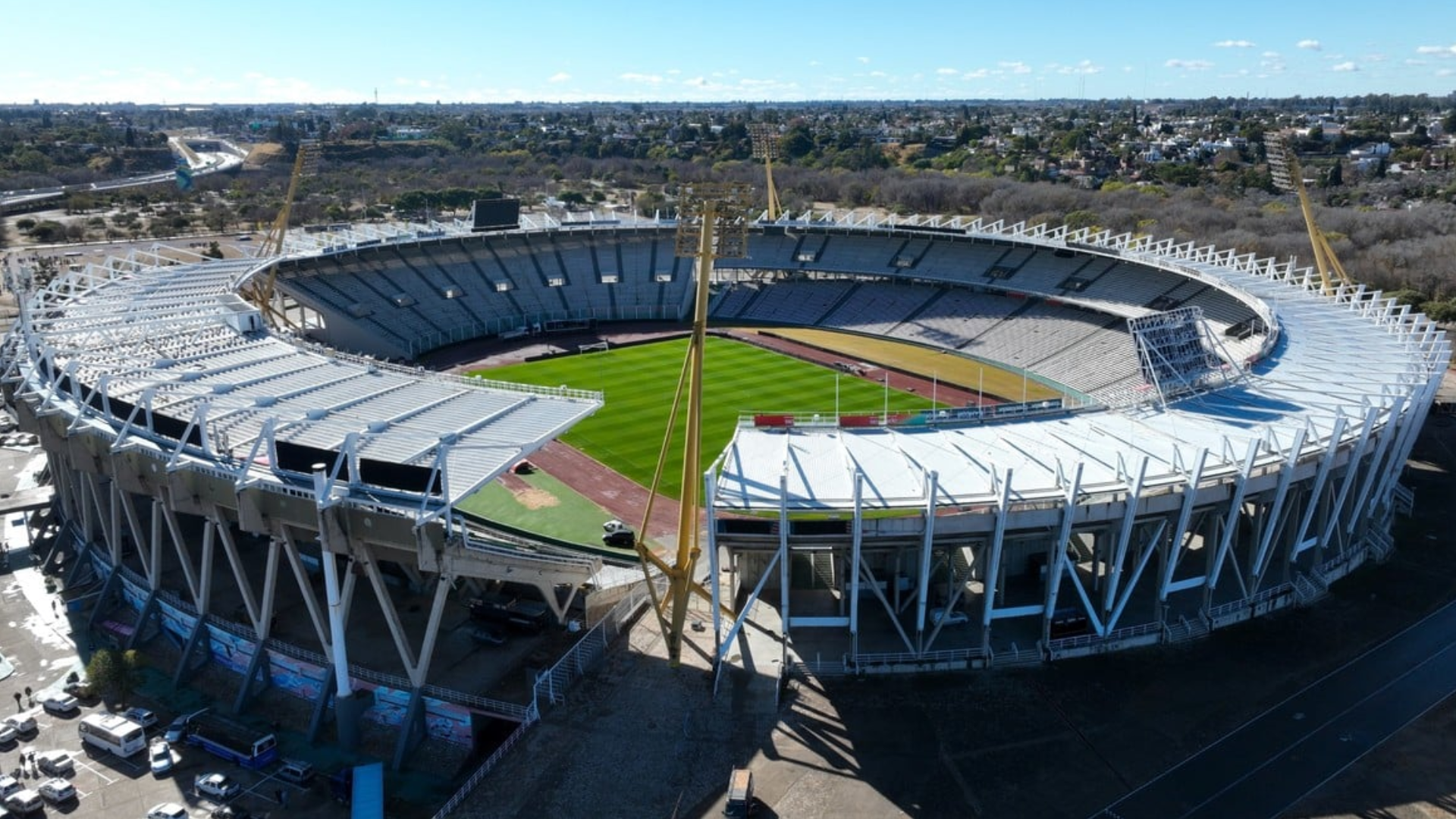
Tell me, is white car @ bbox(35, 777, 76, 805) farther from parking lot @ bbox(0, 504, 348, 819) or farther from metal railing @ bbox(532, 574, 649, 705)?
metal railing @ bbox(532, 574, 649, 705)

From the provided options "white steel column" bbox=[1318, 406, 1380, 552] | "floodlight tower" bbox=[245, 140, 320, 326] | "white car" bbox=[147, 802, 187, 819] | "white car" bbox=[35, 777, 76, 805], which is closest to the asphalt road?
"white steel column" bbox=[1318, 406, 1380, 552]

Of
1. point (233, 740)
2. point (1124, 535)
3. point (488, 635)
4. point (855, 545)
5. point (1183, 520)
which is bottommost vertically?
point (233, 740)

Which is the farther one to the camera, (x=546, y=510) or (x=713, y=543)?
(x=546, y=510)

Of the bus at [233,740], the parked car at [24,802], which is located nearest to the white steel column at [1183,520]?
the bus at [233,740]

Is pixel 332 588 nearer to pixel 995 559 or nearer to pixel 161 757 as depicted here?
pixel 161 757

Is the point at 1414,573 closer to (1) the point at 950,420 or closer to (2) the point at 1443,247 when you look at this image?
(1) the point at 950,420

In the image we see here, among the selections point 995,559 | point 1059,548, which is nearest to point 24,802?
point 995,559
